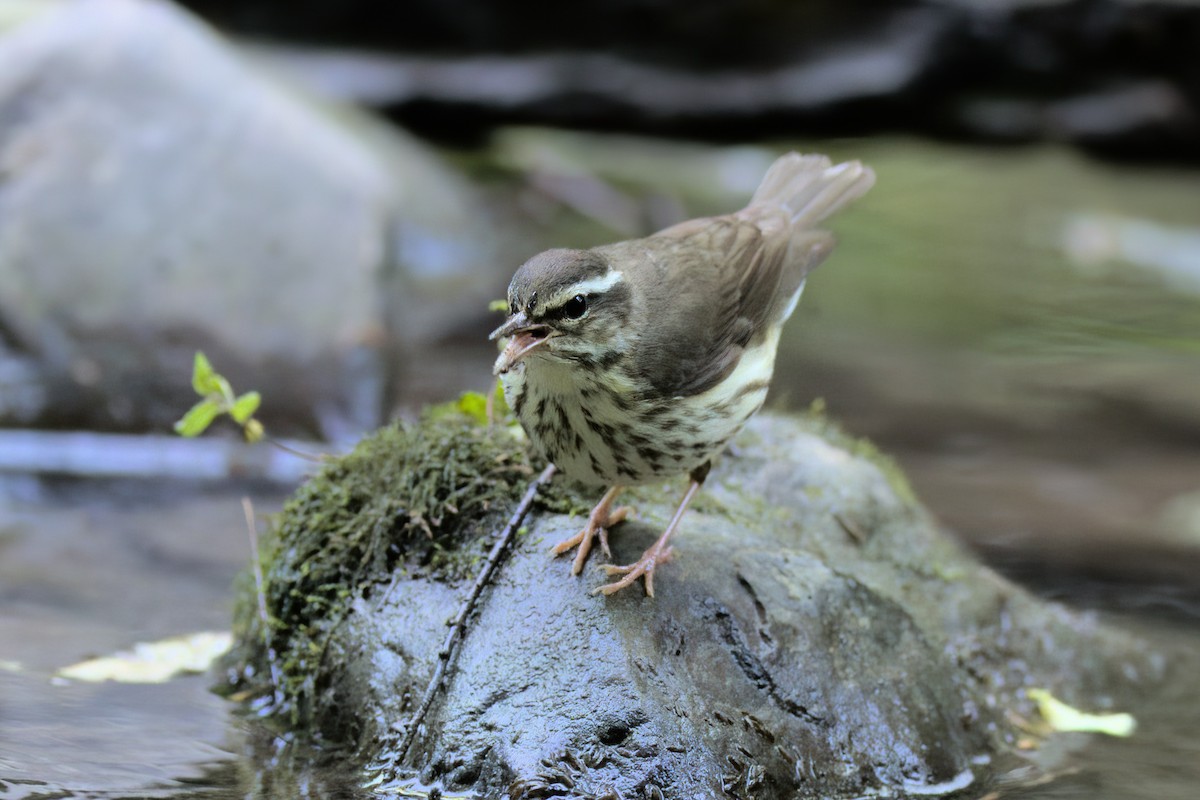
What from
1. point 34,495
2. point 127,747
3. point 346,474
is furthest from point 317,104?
point 127,747

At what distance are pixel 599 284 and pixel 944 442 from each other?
526cm

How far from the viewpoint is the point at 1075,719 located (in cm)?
530

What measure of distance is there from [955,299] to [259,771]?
8.70m

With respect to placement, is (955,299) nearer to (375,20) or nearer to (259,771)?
(375,20)

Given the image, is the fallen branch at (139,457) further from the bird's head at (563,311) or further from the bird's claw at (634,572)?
the bird's head at (563,311)

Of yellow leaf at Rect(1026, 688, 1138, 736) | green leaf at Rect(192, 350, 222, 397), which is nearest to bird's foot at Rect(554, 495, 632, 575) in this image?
green leaf at Rect(192, 350, 222, 397)

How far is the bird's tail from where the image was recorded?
5686 mm

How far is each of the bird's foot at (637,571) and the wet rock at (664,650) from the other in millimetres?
49

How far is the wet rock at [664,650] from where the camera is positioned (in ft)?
13.4

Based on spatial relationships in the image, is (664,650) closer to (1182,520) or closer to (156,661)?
(156,661)

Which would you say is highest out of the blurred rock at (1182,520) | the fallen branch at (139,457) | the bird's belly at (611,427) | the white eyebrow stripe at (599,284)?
the white eyebrow stripe at (599,284)

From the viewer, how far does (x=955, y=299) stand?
453 inches

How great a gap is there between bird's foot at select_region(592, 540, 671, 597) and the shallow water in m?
1.10

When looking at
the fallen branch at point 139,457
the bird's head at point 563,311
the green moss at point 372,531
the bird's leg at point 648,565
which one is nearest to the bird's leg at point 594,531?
the bird's leg at point 648,565
